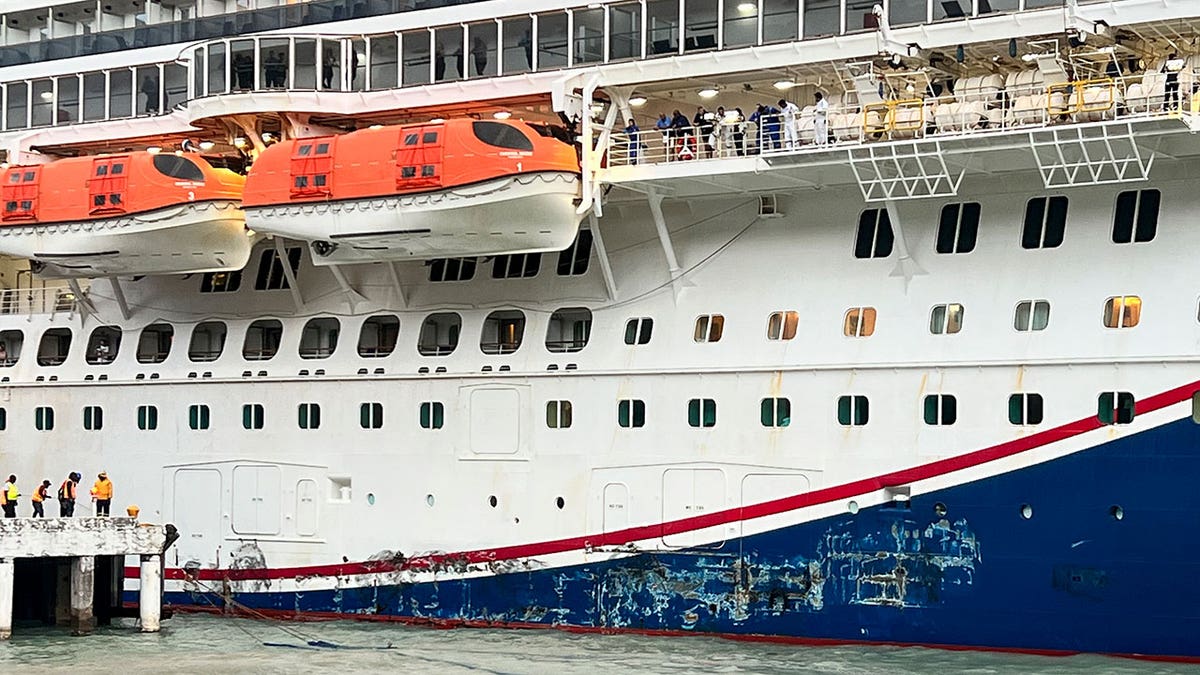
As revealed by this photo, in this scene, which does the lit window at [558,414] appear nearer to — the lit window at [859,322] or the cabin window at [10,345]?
the lit window at [859,322]

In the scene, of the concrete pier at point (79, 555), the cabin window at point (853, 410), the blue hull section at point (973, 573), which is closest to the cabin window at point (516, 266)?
the blue hull section at point (973, 573)

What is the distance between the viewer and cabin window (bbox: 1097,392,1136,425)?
23891 mm

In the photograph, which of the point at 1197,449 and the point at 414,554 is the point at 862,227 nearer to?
the point at 1197,449

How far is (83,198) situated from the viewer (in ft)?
101

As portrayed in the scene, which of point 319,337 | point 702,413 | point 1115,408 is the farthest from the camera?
point 319,337

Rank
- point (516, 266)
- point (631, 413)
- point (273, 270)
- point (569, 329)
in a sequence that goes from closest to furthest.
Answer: point (631, 413) → point (569, 329) → point (516, 266) → point (273, 270)

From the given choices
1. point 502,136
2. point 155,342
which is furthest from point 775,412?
point 155,342

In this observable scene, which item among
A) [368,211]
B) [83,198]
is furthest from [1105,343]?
[83,198]

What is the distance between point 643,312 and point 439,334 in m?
3.98

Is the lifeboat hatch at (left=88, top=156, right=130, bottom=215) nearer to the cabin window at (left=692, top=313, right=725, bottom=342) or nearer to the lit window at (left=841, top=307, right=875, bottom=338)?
the cabin window at (left=692, top=313, right=725, bottom=342)

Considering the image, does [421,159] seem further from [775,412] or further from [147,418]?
[147,418]

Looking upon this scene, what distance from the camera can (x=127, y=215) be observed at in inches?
1193

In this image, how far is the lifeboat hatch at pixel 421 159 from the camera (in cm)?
2739

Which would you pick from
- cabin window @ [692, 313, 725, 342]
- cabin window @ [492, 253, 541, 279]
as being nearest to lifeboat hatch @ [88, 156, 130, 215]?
cabin window @ [492, 253, 541, 279]
